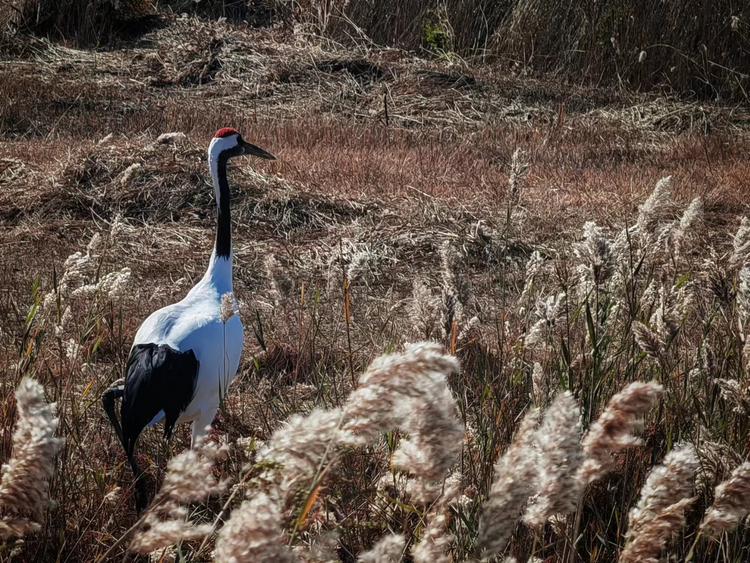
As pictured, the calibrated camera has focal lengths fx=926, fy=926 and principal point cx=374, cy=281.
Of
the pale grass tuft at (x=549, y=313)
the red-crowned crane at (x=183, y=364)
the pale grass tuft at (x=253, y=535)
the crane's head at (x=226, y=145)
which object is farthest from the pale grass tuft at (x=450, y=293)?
the crane's head at (x=226, y=145)

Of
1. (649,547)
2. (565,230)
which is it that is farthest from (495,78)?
(649,547)

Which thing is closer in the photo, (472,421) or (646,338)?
(646,338)

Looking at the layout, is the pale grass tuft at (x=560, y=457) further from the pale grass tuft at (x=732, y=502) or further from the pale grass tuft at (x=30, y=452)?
the pale grass tuft at (x=30, y=452)

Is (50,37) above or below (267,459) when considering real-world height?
below

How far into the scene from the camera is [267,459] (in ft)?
3.69

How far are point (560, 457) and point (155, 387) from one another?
6.17ft

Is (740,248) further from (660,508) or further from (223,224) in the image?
(223,224)

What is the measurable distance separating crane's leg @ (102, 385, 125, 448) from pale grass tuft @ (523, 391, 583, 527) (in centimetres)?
178

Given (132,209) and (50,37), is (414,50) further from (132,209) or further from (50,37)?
(132,209)

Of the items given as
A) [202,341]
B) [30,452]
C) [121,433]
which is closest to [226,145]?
[202,341]

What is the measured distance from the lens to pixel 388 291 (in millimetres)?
4797

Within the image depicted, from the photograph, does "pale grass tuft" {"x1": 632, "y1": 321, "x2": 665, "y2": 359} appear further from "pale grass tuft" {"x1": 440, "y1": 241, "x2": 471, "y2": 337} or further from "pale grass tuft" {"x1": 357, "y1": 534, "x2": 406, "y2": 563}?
"pale grass tuft" {"x1": 357, "y1": 534, "x2": 406, "y2": 563}

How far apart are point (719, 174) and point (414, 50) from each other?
5.28m

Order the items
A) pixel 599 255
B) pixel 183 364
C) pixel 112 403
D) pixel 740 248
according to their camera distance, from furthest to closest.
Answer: pixel 183 364 → pixel 112 403 → pixel 740 248 → pixel 599 255
